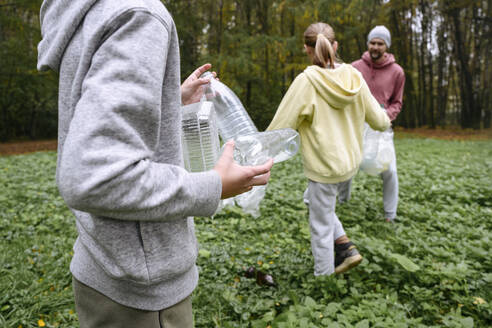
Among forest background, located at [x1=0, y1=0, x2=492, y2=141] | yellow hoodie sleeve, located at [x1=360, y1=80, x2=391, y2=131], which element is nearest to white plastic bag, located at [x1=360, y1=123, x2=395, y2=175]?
yellow hoodie sleeve, located at [x1=360, y1=80, x2=391, y2=131]

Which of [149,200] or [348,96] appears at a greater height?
[348,96]

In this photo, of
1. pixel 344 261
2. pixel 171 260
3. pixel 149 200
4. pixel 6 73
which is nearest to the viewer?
pixel 149 200

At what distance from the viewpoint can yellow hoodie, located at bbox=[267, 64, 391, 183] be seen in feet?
8.25

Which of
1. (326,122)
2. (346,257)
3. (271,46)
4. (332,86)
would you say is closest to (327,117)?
(326,122)

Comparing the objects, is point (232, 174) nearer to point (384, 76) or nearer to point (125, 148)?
point (125, 148)

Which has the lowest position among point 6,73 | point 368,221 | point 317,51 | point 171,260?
point 368,221

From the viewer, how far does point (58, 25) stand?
2.99 feet

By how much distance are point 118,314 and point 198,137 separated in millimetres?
668

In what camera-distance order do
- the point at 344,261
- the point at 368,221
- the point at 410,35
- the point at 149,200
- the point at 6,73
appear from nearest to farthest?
1. the point at 149,200
2. the point at 344,261
3. the point at 368,221
4. the point at 6,73
5. the point at 410,35

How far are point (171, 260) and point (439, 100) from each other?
2361 cm

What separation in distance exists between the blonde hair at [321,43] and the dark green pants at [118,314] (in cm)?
202

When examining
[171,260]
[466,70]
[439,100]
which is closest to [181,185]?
[171,260]

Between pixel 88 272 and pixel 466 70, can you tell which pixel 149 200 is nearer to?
pixel 88 272

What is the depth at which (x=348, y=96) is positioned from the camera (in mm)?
2551
